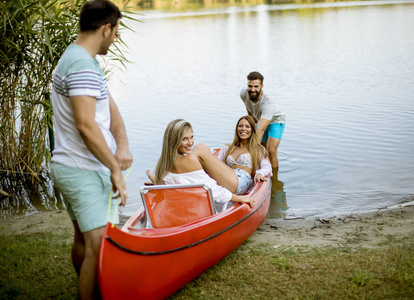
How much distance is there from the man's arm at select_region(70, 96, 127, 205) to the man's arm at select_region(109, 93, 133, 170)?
13cm

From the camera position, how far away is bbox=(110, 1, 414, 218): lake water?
21.7ft

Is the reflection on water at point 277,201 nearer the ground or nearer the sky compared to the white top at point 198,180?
nearer the ground

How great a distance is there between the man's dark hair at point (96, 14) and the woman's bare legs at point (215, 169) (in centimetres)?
185

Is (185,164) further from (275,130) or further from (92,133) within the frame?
(275,130)

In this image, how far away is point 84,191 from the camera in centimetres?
260

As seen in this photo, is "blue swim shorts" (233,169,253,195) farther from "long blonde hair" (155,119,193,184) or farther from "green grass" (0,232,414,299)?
"long blonde hair" (155,119,193,184)

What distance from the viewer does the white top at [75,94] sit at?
249 centimetres

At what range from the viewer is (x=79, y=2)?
6586 mm

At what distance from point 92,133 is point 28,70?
397 centimetres

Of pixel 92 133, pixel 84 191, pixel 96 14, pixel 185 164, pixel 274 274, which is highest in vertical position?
pixel 96 14

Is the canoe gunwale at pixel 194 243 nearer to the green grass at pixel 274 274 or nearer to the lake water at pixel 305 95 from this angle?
the green grass at pixel 274 274

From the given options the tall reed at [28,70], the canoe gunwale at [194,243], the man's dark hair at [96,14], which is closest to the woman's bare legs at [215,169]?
the canoe gunwale at [194,243]

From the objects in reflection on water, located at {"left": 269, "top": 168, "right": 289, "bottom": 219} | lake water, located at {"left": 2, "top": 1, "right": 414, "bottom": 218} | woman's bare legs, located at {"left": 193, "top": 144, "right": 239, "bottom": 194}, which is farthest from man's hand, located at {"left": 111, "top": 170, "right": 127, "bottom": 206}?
lake water, located at {"left": 2, "top": 1, "right": 414, "bottom": 218}

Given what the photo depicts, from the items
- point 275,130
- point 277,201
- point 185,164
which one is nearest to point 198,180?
point 185,164
